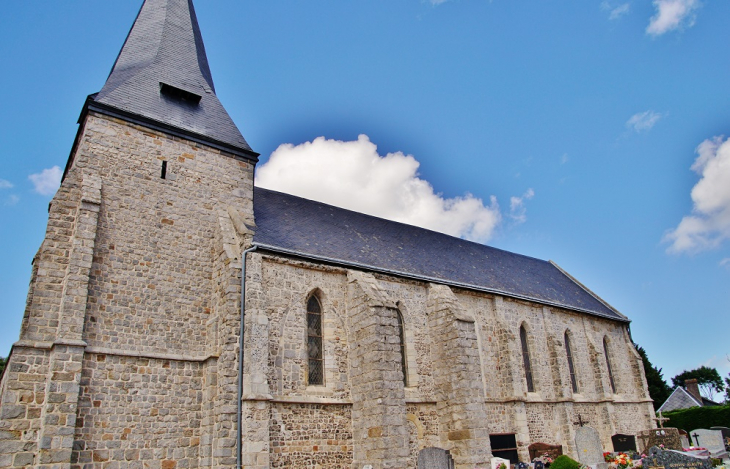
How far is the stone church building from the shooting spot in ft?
35.5

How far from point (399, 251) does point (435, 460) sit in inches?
340

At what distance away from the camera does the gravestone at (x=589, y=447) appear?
13.2 meters

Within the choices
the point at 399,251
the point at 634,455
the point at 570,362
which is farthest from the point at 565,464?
the point at 570,362

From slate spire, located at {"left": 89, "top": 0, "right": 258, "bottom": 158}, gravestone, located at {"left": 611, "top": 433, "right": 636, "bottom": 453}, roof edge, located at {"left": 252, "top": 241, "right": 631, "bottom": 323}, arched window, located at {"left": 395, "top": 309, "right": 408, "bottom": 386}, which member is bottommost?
gravestone, located at {"left": 611, "top": 433, "right": 636, "bottom": 453}

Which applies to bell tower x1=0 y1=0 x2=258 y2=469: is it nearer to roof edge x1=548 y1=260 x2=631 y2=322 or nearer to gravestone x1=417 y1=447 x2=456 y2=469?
gravestone x1=417 y1=447 x2=456 y2=469

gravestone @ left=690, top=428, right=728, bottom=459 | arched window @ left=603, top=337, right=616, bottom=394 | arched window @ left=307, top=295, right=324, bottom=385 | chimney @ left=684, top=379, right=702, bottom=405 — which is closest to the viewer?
arched window @ left=307, top=295, right=324, bottom=385

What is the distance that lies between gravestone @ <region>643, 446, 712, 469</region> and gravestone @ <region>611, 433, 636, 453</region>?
10.4 metres

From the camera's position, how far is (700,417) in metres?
28.2

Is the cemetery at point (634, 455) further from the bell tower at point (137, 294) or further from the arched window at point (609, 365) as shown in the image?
the bell tower at point (137, 294)

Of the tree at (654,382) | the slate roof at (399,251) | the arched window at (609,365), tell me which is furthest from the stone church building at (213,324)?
the tree at (654,382)

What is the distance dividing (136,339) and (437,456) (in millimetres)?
7315

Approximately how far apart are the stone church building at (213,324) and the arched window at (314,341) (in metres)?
0.05

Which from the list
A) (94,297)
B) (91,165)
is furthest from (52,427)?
(91,165)

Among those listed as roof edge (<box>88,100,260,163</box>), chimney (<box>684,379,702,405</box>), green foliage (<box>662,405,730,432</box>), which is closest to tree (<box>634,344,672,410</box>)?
chimney (<box>684,379,702,405</box>)
